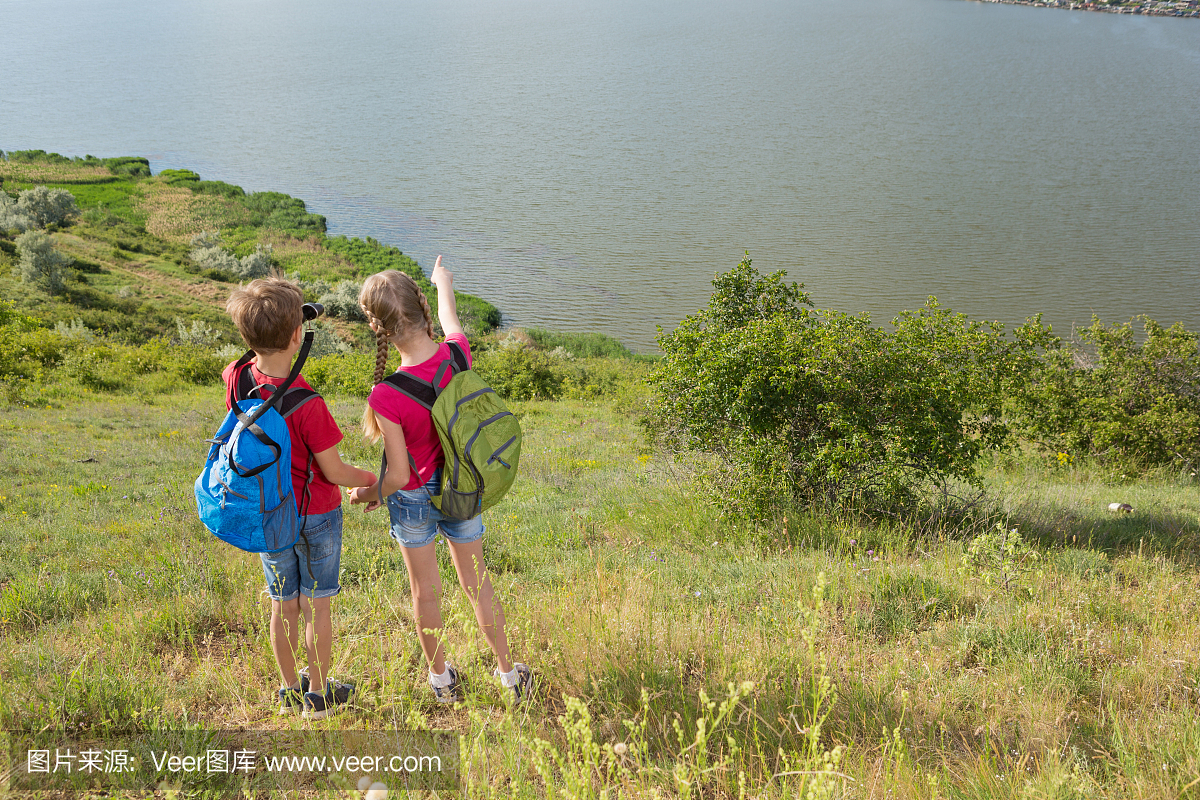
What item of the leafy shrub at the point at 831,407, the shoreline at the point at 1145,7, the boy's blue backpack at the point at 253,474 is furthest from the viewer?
the shoreline at the point at 1145,7

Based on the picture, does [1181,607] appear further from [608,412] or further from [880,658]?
[608,412]

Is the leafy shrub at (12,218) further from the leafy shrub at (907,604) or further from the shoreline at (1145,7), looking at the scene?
the shoreline at (1145,7)

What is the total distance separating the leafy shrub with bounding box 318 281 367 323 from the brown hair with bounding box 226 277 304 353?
27.0 meters

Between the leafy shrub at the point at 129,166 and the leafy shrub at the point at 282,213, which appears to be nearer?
the leafy shrub at the point at 282,213

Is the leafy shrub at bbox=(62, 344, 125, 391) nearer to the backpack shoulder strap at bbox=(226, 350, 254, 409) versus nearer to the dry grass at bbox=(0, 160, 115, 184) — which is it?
the backpack shoulder strap at bbox=(226, 350, 254, 409)

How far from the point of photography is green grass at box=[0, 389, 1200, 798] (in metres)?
2.22

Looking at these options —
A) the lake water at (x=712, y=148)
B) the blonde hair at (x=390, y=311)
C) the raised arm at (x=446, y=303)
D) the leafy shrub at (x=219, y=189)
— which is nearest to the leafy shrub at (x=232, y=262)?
the lake water at (x=712, y=148)

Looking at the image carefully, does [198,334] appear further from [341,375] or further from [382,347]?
[382,347]

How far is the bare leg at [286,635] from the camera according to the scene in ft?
8.83

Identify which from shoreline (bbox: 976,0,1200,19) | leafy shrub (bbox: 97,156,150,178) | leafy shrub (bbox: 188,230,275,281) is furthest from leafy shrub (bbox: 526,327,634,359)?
shoreline (bbox: 976,0,1200,19)

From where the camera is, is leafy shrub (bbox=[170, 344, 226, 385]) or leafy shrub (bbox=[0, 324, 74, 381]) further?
leafy shrub (bbox=[170, 344, 226, 385])

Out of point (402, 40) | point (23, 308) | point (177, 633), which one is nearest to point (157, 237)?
point (23, 308)

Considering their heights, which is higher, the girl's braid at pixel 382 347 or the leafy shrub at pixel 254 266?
the girl's braid at pixel 382 347

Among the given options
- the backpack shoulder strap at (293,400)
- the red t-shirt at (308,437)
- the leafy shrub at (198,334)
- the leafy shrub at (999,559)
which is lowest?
the leafy shrub at (198,334)
